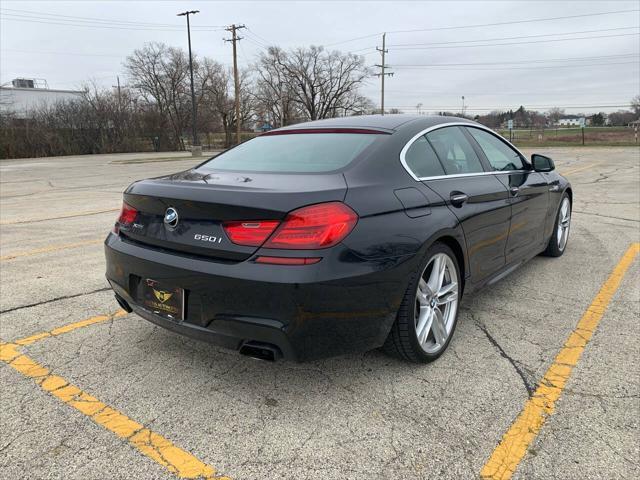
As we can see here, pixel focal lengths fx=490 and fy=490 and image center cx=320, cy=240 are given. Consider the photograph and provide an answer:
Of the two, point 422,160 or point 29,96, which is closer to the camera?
point 422,160

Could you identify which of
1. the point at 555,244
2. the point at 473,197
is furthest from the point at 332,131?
the point at 555,244

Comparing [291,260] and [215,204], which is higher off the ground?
[215,204]

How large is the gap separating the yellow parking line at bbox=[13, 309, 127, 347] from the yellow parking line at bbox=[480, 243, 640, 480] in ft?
9.33

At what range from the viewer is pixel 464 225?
10.2ft

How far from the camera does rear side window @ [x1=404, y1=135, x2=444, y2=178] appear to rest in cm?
298

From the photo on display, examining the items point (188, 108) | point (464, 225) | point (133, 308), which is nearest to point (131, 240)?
point (133, 308)

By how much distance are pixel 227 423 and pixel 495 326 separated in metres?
2.10

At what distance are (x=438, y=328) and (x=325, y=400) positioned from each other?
2.86ft

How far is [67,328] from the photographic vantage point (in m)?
3.52

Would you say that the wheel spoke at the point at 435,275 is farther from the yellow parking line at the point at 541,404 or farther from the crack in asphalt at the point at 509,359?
the yellow parking line at the point at 541,404

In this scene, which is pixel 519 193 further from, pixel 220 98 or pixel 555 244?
pixel 220 98

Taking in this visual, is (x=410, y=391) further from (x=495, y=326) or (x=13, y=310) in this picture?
(x=13, y=310)

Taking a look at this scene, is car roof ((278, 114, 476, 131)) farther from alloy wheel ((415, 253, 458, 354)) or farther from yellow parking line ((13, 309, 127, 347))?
yellow parking line ((13, 309, 127, 347))

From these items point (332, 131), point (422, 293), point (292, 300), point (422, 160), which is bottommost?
point (422, 293)
